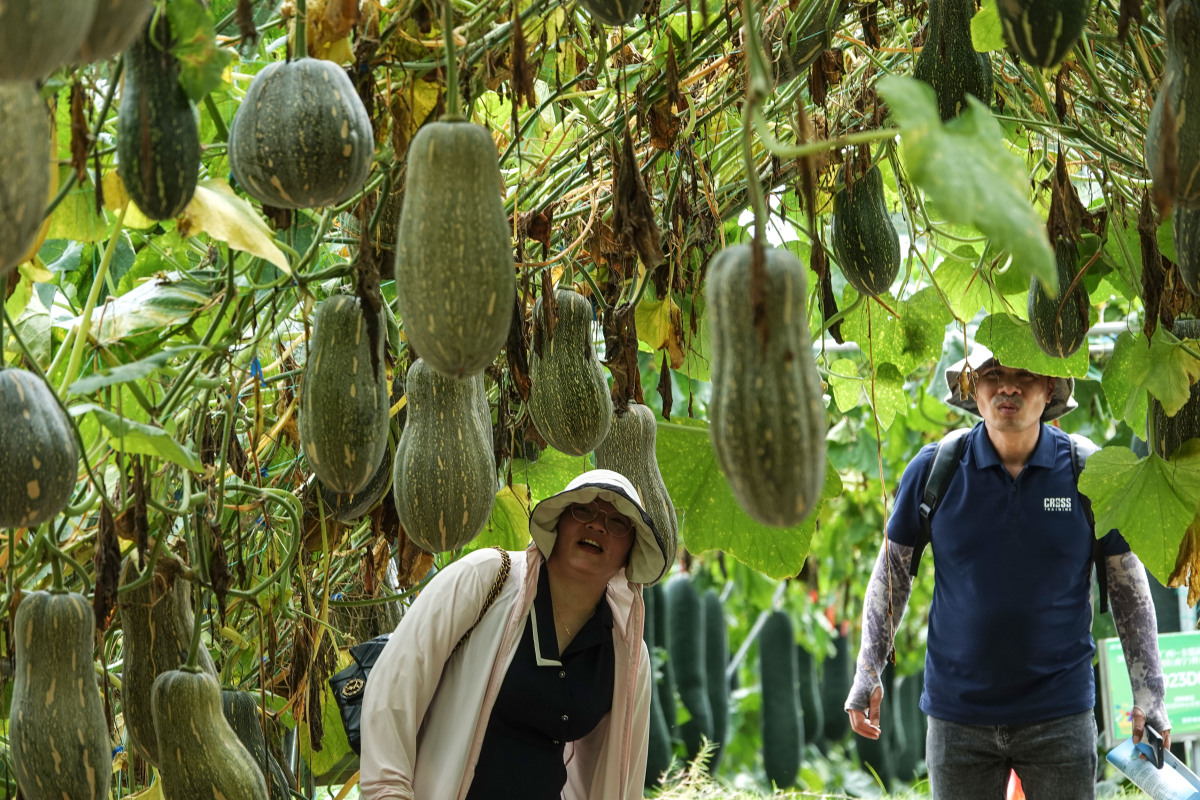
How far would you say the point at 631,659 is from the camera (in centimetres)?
270

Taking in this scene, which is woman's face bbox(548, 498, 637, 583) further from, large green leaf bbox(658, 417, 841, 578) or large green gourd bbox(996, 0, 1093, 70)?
large green gourd bbox(996, 0, 1093, 70)

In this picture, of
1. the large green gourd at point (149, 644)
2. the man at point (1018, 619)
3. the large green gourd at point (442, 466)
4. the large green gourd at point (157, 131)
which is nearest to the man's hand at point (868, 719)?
the man at point (1018, 619)

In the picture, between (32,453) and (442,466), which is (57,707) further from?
(442,466)

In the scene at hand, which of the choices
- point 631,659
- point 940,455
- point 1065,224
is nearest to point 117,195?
point 1065,224

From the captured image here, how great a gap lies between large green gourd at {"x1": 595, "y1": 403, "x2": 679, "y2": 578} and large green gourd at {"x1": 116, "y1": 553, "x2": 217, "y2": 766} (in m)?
0.94

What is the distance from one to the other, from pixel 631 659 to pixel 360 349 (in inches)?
55.7

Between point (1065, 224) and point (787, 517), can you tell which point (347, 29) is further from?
point (1065, 224)

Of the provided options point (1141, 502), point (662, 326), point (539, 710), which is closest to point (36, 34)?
point (662, 326)

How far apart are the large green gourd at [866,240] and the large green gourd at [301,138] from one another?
41.3 inches

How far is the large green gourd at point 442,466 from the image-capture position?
5.50 ft

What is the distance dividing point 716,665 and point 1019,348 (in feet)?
20.7

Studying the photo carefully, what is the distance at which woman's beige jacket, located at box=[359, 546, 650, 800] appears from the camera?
2.39 metres

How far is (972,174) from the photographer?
0.80 meters

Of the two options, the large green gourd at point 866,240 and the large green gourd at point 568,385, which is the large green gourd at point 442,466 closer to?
the large green gourd at point 568,385
